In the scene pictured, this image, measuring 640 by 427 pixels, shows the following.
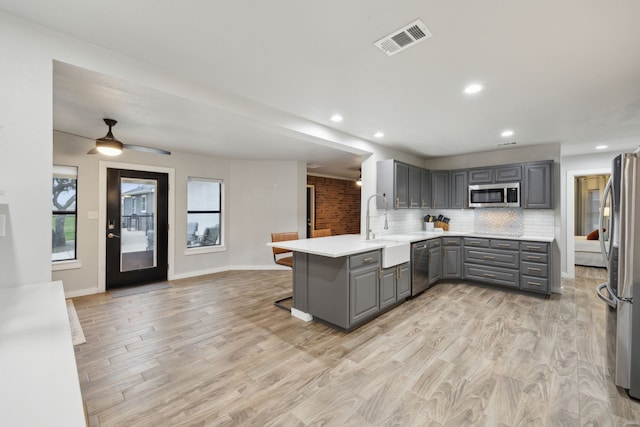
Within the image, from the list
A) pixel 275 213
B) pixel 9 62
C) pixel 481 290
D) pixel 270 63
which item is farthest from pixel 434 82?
pixel 275 213

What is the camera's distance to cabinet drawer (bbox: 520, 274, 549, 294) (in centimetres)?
409

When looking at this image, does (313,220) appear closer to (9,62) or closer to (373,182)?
(373,182)

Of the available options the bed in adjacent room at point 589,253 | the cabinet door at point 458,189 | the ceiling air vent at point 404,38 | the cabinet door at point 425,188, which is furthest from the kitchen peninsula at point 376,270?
the bed in adjacent room at point 589,253

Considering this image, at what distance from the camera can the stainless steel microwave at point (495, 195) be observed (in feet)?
15.1

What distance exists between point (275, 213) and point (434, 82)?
4324 millimetres

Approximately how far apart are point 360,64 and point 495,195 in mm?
3879

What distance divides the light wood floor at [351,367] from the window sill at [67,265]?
0.68m

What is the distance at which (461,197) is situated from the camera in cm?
519

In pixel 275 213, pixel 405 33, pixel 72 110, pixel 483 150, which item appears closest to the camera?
pixel 405 33

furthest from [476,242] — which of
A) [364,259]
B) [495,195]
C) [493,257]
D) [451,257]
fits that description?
[364,259]

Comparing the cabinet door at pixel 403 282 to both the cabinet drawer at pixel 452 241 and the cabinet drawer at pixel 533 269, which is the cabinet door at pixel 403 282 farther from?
the cabinet drawer at pixel 533 269

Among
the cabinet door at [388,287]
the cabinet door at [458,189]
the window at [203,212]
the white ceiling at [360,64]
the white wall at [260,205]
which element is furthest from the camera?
the white wall at [260,205]

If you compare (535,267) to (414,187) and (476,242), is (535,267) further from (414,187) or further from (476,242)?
(414,187)

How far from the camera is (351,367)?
2.33 metres
